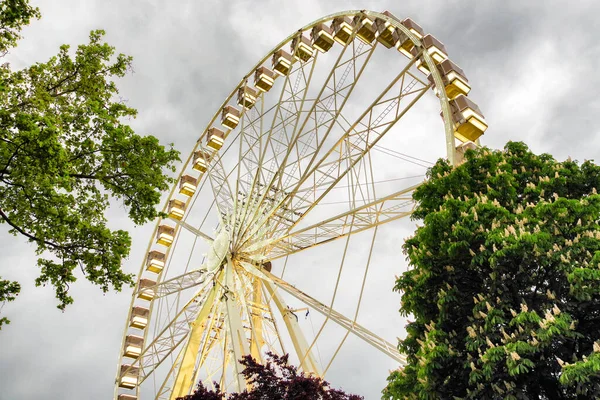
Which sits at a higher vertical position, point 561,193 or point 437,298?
point 561,193

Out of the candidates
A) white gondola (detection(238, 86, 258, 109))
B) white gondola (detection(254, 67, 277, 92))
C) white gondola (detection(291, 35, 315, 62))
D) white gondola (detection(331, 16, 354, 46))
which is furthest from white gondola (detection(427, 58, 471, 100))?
white gondola (detection(238, 86, 258, 109))

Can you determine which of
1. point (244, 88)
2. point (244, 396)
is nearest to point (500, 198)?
point (244, 396)

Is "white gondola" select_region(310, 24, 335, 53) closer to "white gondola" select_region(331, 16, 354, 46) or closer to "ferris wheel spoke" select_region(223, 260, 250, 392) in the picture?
"white gondola" select_region(331, 16, 354, 46)

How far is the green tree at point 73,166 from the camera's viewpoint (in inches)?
363

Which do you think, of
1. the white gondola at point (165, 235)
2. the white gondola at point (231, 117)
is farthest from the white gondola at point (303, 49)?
the white gondola at point (165, 235)

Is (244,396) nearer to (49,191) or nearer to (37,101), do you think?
(49,191)

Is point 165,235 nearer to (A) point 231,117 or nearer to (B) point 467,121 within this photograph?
(A) point 231,117

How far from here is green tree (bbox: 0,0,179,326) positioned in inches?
363

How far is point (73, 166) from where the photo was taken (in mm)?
10359

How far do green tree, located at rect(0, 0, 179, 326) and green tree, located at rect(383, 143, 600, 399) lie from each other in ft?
15.8

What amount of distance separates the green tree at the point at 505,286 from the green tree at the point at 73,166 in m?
4.81

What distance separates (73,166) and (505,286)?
7.20 meters

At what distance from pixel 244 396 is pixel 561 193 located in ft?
22.6

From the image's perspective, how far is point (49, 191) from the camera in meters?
9.47
